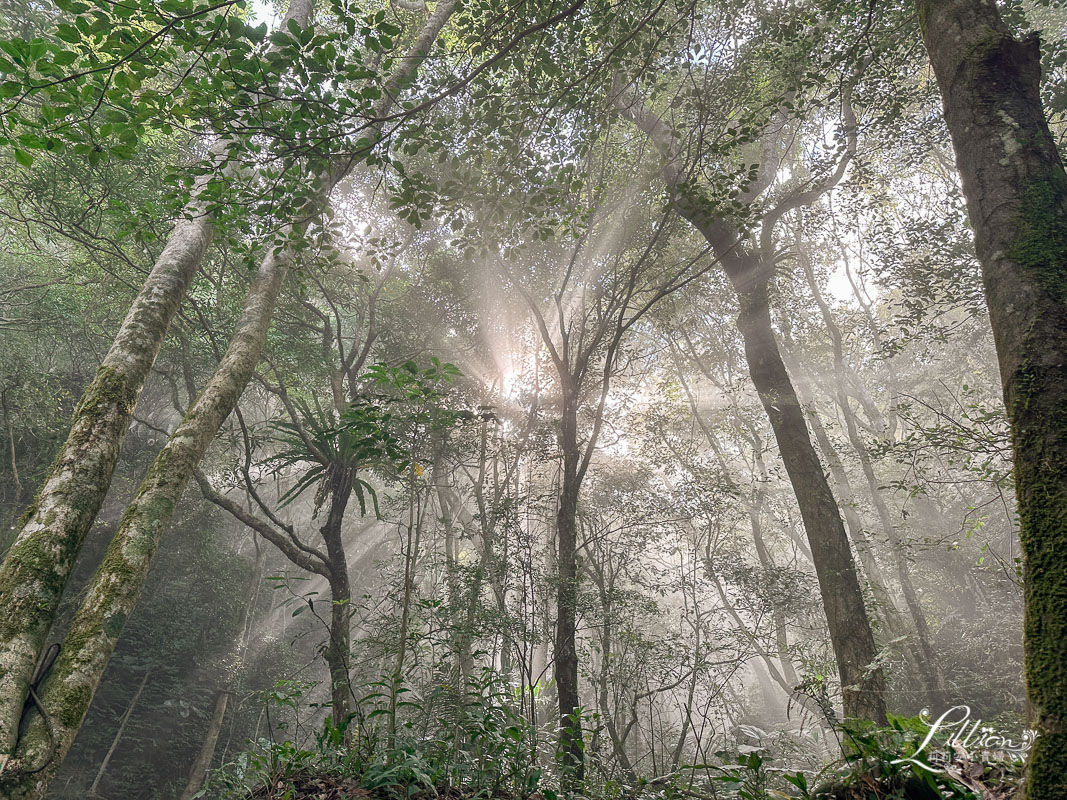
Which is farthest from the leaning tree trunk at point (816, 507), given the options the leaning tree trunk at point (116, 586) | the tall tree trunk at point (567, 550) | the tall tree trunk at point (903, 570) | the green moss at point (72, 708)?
the green moss at point (72, 708)

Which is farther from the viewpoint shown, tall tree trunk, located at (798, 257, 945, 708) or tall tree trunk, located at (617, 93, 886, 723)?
tall tree trunk, located at (798, 257, 945, 708)

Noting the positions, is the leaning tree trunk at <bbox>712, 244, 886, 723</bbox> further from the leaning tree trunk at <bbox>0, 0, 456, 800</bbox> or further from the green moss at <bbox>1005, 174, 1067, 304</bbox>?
the leaning tree trunk at <bbox>0, 0, 456, 800</bbox>

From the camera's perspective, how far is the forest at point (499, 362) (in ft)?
6.60

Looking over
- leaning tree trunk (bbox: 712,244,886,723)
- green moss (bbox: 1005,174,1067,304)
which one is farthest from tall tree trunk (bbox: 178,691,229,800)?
green moss (bbox: 1005,174,1067,304)

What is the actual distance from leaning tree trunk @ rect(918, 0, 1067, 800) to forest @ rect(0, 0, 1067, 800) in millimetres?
11

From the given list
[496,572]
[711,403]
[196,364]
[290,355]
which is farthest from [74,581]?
[711,403]

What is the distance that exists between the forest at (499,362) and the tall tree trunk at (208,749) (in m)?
0.15

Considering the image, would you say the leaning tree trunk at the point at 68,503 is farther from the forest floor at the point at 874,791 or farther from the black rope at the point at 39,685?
the forest floor at the point at 874,791

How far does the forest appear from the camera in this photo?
2012 millimetres

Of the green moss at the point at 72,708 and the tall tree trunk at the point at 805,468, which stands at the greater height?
the tall tree trunk at the point at 805,468

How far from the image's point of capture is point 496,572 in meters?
6.12

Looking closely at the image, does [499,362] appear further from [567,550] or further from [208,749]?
[208,749]

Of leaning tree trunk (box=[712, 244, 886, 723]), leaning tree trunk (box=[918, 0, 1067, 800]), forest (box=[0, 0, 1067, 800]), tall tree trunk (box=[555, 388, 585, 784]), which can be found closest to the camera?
leaning tree trunk (box=[918, 0, 1067, 800])

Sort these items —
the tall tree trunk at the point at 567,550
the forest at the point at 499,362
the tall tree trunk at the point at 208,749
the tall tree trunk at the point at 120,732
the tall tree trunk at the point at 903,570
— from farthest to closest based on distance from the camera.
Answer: the tall tree trunk at the point at 903,570 < the tall tree trunk at the point at 208,749 < the tall tree trunk at the point at 120,732 < the tall tree trunk at the point at 567,550 < the forest at the point at 499,362
